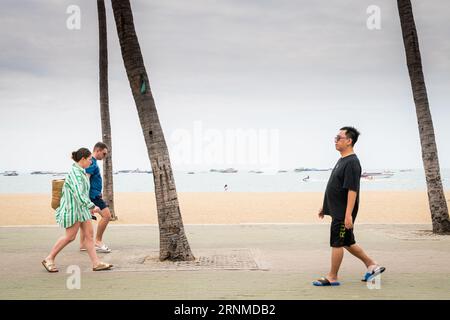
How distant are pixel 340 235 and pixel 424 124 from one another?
732 centimetres

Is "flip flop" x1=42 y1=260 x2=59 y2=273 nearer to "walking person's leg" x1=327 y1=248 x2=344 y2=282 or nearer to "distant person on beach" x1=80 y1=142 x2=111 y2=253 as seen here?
"distant person on beach" x1=80 y1=142 x2=111 y2=253

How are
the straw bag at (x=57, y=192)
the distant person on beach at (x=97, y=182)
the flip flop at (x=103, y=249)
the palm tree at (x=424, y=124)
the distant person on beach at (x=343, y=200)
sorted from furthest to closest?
the palm tree at (x=424, y=124) → the flip flop at (x=103, y=249) → the distant person on beach at (x=97, y=182) → the straw bag at (x=57, y=192) → the distant person on beach at (x=343, y=200)

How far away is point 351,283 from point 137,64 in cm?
504

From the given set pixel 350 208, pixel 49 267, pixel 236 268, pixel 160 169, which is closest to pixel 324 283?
pixel 350 208

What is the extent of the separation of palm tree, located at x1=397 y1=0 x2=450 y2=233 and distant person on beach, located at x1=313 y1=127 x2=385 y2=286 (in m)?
6.69

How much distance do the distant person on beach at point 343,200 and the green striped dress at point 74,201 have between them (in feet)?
11.8

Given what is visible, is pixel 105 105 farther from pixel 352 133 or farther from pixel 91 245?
pixel 352 133

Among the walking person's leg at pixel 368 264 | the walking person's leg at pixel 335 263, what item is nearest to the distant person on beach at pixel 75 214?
the walking person's leg at pixel 335 263

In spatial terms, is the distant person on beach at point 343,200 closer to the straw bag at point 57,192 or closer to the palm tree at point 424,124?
the straw bag at point 57,192

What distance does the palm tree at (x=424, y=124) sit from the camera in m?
13.9

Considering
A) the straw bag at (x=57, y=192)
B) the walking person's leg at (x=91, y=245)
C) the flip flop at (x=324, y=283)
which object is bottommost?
the flip flop at (x=324, y=283)

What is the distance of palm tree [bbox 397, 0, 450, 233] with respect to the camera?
1391 centimetres

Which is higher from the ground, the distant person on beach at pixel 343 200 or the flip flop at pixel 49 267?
the distant person on beach at pixel 343 200
